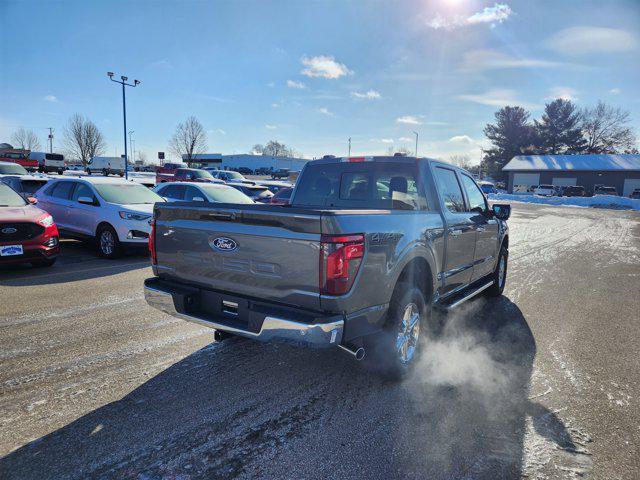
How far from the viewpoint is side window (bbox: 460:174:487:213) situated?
5.30 meters

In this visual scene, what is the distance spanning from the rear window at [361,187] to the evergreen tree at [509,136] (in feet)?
231

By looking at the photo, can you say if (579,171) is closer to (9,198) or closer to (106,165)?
(106,165)

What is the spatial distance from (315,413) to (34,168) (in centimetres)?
5057

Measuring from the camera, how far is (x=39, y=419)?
2947 millimetres

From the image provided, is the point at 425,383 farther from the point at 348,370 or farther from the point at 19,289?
the point at 19,289

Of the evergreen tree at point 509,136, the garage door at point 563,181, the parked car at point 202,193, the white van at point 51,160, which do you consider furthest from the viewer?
the evergreen tree at point 509,136

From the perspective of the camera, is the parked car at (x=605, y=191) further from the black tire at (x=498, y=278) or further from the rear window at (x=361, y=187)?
the rear window at (x=361, y=187)

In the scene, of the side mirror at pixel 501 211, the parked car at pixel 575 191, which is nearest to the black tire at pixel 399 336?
the side mirror at pixel 501 211

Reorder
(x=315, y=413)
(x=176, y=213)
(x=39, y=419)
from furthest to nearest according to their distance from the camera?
1. (x=176, y=213)
2. (x=315, y=413)
3. (x=39, y=419)

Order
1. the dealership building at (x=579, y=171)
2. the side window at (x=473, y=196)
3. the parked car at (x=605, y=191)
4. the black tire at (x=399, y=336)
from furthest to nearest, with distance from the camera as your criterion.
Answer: the dealership building at (x=579, y=171) < the parked car at (x=605, y=191) < the side window at (x=473, y=196) < the black tire at (x=399, y=336)

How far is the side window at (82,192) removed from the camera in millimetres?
9484

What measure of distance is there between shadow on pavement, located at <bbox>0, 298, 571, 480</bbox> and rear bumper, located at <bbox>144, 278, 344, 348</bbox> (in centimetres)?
61

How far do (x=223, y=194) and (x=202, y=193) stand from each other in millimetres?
569

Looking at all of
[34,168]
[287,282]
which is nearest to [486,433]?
[287,282]
